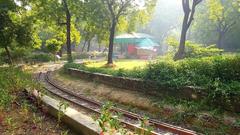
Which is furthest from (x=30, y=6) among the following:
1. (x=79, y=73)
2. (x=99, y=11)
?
(x=79, y=73)

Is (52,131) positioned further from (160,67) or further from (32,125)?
(160,67)

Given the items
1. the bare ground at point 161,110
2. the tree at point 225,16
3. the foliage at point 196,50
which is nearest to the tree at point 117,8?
the foliage at point 196,50

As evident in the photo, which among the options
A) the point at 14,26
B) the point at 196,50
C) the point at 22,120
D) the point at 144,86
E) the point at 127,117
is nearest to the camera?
the point at 22,120

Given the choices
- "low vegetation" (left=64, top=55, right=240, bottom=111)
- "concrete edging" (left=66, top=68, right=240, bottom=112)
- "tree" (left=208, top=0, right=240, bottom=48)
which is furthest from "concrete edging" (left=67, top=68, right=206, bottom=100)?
"tree" (left=208, top=0, right=240, bottom=48)

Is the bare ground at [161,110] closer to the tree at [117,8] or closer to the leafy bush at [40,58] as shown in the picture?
the tree at [117,8]

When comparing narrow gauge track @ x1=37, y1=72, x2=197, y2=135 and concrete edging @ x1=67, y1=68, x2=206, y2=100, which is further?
concrete edging @ x1=67, y1=68, x2=206, y2=100

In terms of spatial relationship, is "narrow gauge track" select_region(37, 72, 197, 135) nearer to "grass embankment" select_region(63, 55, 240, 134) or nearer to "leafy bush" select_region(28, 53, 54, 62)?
"grass embankment" select_region(63, 55, 240, 134)

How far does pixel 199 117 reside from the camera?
8.51 m

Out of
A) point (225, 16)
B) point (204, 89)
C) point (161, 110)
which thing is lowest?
point (161, 110)

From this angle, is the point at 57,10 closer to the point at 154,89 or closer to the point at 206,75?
the point at 154,89

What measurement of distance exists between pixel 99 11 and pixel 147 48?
70.0ft

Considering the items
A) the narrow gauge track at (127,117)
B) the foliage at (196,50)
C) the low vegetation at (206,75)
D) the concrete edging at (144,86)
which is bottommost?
the narrow gauge track at (127,117)

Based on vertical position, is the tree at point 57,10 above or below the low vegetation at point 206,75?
above

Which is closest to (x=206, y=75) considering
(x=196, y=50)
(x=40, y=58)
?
(x=196, y=50)
